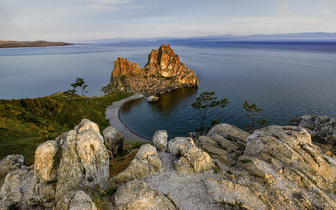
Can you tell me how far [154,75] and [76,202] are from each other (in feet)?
410

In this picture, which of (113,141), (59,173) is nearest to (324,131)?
(113,141)

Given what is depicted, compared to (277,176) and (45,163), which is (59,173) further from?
(277,176)

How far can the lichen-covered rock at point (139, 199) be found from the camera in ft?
46.2

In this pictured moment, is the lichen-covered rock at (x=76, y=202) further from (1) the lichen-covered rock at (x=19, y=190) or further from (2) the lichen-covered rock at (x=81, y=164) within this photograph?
(1) the lichen-covered rock at (x=19, y=190)

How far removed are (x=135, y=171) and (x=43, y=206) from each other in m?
10.1

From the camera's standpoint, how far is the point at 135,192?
14.9 meters

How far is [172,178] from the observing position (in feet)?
70.9

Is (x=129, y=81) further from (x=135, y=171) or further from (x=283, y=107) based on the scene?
(x=135, y=171)

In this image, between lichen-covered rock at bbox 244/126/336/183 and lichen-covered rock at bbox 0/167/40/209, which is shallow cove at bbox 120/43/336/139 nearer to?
lichen-covered rock at bbox 244/126/336/183

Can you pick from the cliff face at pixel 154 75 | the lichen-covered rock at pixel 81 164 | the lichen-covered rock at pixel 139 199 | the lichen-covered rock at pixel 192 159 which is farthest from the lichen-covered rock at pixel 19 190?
the cliff face at pixel 154 75

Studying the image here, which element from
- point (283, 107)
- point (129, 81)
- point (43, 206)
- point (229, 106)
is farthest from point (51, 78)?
point (283, 107)

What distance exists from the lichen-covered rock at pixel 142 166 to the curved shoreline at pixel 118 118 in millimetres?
41798

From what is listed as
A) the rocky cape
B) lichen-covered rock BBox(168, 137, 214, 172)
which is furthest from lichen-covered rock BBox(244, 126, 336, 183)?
lichen-covered rock BBox(168, 137, 214, 172)

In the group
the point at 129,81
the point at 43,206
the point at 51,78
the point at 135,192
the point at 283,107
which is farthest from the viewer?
the point at 51,78
